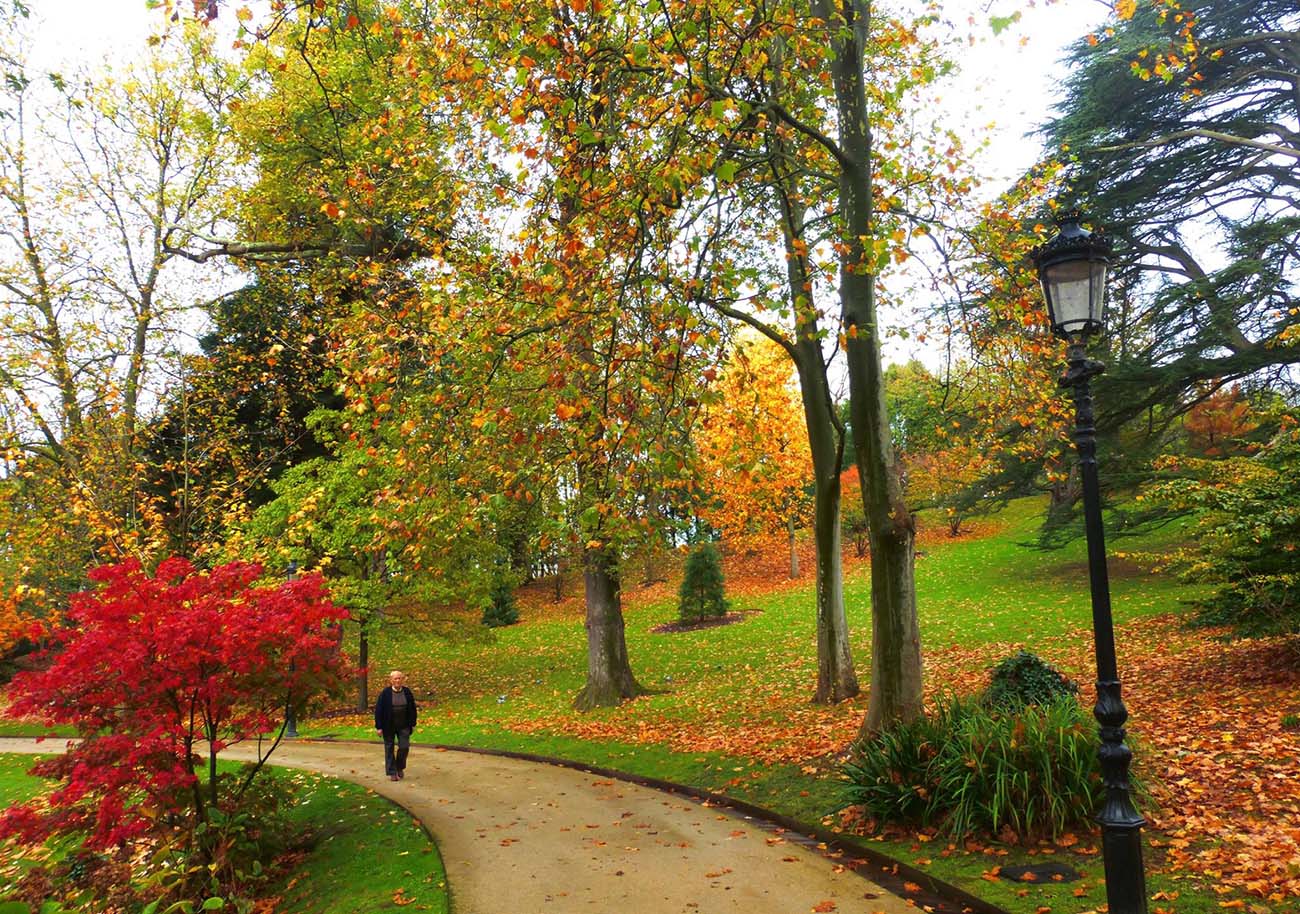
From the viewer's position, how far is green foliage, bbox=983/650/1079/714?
7.71 metres

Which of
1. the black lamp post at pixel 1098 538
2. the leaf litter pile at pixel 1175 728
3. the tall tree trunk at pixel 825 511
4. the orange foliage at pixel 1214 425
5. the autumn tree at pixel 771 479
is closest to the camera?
the black lamp post at pixel 1098 538

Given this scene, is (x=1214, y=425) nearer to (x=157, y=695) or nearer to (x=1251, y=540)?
(x=1251, y=540)

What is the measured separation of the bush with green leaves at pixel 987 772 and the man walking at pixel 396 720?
6.74 meters

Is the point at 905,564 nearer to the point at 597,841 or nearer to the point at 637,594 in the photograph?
the point at 597,841

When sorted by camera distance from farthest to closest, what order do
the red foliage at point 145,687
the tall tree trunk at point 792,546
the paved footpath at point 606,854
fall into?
the tall tree trunk at point 792,546, the red foliage at point 145,687, the paved footpath at point 606,854

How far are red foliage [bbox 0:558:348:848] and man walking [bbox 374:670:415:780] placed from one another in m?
2.98

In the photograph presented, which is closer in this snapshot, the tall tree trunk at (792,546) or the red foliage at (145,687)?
the red foliage at (145,687)

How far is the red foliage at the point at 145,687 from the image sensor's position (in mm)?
7297

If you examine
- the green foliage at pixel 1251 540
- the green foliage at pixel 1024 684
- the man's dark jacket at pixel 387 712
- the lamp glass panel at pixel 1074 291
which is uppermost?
the lamp glass panel at pixel 1074 291

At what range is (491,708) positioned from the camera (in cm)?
1856

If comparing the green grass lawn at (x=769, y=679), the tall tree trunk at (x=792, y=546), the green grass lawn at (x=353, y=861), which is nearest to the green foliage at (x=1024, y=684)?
the green grass lawn at (x=769, y=679)

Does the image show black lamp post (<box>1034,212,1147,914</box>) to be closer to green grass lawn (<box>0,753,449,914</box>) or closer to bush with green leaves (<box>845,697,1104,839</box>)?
bush with green leaves (<box>845,697,1104,839</box>)

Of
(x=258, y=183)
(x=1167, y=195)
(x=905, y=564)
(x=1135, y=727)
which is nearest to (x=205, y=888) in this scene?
(x=905, y=564)

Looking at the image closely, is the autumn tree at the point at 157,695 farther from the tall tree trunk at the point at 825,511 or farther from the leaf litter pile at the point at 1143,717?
the tall tree trunk at the point at 825,511
